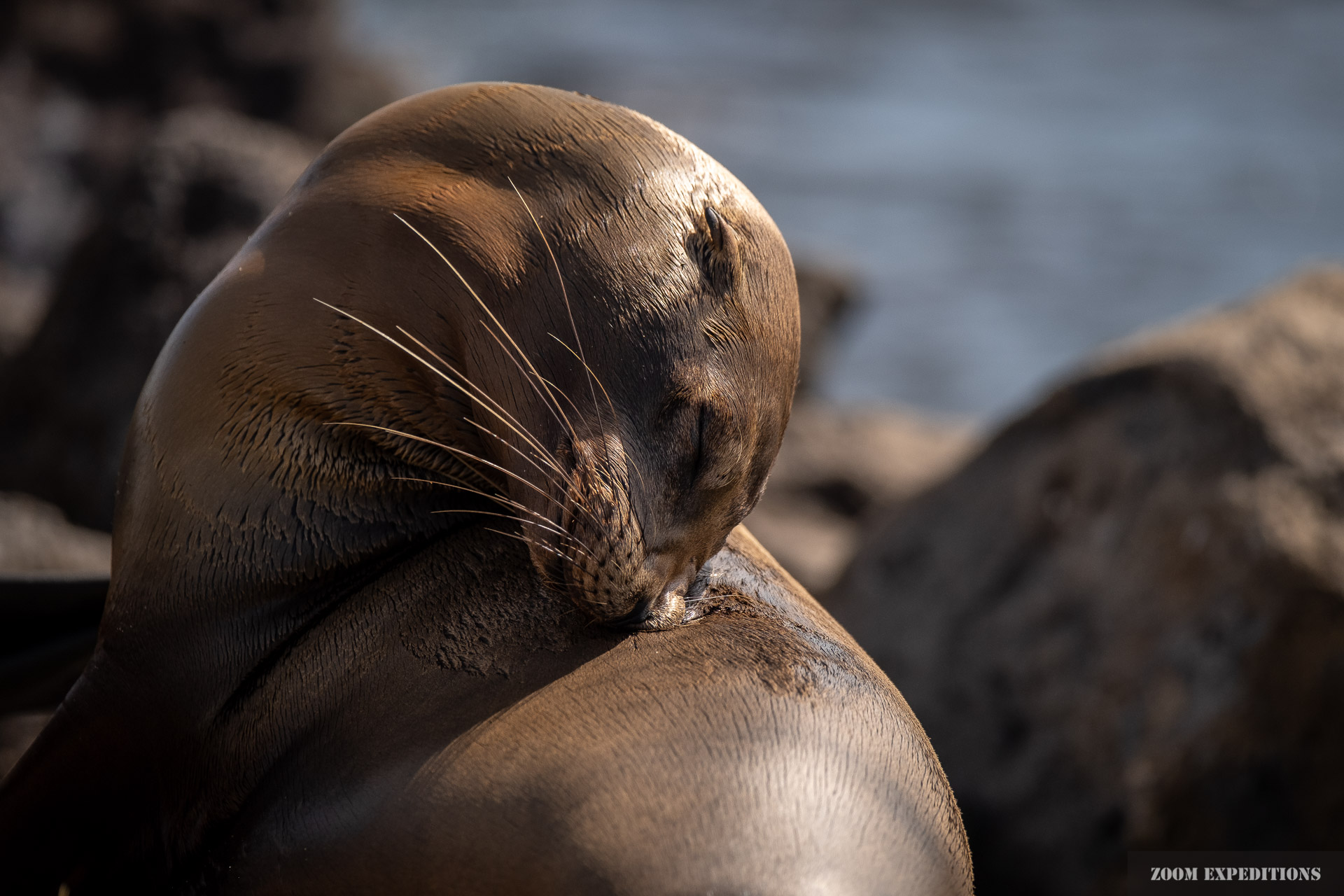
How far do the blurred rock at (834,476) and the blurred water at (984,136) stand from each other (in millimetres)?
1958

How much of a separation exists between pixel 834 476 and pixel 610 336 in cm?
580

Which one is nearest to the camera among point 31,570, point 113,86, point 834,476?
point 31,570

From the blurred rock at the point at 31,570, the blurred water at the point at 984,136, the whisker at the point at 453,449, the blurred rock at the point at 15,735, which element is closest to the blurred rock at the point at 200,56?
the blurred water at the point at 984,136

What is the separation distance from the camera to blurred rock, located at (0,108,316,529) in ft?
17.4

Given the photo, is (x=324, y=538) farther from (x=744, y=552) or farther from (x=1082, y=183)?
(x=1082, y=183)

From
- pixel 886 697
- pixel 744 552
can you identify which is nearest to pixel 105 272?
pixel 744 552

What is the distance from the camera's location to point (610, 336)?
1.99 meters

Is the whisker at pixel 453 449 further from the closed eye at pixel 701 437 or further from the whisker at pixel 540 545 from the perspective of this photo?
the closed eye at pixel 701 437

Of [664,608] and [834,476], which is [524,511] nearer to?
[664,608]

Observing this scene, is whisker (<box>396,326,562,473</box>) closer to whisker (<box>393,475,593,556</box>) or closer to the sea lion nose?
whisker (<box>393,475,593,556</box>)

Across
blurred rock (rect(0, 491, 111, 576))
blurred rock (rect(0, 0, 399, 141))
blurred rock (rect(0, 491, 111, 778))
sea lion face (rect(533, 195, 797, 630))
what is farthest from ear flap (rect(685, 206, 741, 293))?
blurred rock (rect(0, 0, 399, 141))

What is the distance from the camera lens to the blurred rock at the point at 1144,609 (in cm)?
397

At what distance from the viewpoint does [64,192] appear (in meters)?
9.83

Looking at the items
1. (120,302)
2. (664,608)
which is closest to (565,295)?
(664,608)
